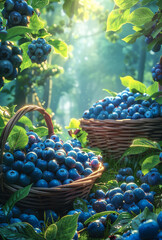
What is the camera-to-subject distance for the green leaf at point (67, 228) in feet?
3.21

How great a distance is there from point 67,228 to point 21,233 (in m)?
0.19

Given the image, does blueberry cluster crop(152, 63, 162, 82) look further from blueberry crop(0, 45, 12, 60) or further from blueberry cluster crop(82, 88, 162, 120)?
blueberry crop(0, 45, 12, 60)

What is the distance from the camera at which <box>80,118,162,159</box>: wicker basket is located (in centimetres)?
228

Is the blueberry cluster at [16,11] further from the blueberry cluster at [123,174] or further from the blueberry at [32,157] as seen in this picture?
the blueberry cluster at [123,174]

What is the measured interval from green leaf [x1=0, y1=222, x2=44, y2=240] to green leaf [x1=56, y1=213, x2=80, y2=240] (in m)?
0.08

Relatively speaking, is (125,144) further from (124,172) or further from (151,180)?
(151,180)

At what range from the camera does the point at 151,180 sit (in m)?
1.66

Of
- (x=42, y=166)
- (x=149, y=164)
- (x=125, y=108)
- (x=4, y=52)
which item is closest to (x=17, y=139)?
(x=42, y=166)

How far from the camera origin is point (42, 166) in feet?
4.87

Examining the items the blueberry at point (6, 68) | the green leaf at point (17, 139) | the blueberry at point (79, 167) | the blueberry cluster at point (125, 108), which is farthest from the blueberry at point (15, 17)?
the blueberry cluster at point (125, 108)

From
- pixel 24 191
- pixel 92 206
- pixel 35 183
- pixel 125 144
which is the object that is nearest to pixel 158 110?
pixel 125 144

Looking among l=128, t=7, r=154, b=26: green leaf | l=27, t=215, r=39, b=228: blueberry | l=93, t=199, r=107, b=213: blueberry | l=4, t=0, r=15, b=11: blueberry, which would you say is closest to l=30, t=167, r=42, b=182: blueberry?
l=27, t=215, r=39, b=228: blueberry

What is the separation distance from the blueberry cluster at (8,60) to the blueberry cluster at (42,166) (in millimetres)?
501

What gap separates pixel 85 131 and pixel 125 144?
0.46m
